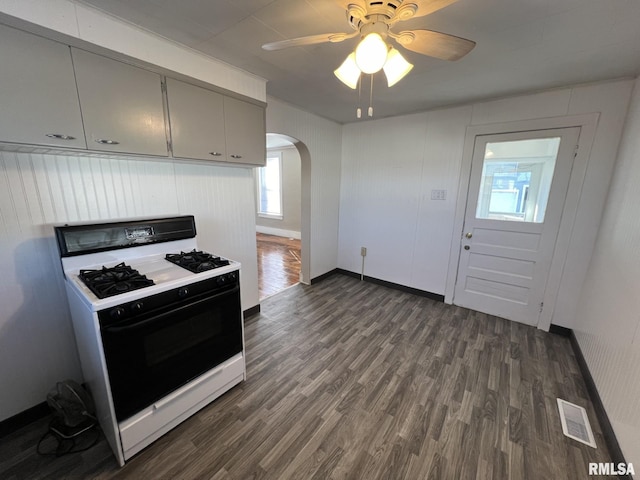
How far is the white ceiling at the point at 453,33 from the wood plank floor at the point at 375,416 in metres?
2.41

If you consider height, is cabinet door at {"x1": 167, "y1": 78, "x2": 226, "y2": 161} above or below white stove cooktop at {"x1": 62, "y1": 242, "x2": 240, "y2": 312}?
above

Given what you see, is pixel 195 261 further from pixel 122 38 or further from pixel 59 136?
pixel 122 38

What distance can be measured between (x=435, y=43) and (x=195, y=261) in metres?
1.89

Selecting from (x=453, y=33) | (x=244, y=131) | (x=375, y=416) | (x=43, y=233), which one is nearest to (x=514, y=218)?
(x=453, y=33)

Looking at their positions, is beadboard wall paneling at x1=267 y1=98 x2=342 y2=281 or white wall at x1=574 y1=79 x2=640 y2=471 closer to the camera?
white wall at x1=574 y1=79 x2=640 y2=471

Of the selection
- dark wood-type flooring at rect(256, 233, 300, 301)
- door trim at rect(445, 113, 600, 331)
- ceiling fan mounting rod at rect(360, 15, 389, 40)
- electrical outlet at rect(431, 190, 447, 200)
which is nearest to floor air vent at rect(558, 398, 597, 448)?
door trim at rect(445, 113, 600, 331)

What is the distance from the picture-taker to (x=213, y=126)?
1976 millimetres

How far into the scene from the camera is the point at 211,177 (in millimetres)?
2322

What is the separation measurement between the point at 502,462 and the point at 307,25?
281cm

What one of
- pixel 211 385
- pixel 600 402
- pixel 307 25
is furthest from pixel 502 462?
pixel 307 25

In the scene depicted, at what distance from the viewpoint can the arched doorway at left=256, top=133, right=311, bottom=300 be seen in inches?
193

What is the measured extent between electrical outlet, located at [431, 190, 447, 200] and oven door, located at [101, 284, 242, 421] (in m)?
2.65

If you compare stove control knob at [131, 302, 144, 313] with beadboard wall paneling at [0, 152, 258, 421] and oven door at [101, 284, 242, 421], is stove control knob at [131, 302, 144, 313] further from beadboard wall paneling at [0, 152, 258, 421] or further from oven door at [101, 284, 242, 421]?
beadboard wall paneling at [0, 152, 258, 421]

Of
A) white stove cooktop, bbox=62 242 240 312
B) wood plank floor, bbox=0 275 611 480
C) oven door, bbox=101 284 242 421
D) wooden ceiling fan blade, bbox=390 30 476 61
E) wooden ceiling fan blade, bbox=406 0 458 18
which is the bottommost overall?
wood plank floor, bbox=0 275 611 480
